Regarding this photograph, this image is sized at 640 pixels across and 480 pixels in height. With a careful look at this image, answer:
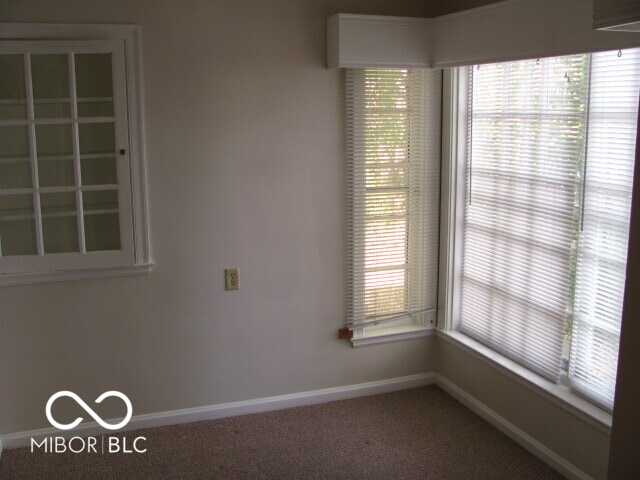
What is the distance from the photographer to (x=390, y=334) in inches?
152

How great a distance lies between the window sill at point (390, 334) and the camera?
3811 millimetres

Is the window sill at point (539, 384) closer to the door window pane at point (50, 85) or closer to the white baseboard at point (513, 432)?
the white baseboard at point (513, 432)

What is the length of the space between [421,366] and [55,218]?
212 centimetres

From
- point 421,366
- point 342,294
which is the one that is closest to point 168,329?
point 342,294

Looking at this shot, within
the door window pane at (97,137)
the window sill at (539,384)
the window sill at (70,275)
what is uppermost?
the door window pane at (97,137)

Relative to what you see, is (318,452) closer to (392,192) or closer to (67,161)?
(392,192)

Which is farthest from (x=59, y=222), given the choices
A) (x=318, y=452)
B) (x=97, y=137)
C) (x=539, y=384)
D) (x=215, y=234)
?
(x=539, y=384)

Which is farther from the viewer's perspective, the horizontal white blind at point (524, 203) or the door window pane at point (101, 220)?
the door window pane at point (101, 220)

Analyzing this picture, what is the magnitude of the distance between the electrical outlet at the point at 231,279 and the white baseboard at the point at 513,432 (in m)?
1.32

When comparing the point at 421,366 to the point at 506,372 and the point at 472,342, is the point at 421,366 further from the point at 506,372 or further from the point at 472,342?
the point at 506,372

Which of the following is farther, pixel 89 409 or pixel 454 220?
pixel 454 220

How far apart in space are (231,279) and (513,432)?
155 centimetres

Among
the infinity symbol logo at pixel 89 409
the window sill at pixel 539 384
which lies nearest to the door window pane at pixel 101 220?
the infinity symbol logo at pixel 89 409

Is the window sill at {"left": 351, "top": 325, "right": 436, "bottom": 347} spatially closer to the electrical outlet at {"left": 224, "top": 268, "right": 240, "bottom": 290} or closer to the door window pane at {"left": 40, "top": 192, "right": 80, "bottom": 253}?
the electrical outlet at {"left": 224, "top": 268, "right": 240, "bottom": 290}
